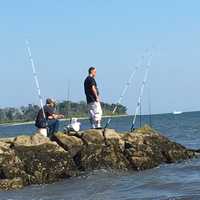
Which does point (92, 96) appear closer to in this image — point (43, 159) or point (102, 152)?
point (102, 152)

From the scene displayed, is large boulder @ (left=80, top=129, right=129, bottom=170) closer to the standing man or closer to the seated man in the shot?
the standing man

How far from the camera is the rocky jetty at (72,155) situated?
14656mm

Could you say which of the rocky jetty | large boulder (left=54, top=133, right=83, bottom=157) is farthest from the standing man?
large boulder (left=54, top=133, right=83, bottom=157)

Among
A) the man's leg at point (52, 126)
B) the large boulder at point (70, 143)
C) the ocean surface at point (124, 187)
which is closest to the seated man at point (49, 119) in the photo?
the man's leg at point (52, 126)

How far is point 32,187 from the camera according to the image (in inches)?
559

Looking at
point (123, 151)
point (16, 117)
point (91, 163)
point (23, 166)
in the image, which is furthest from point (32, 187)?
point (16, 117)

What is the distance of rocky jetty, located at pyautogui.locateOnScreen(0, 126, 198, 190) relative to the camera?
1466cm

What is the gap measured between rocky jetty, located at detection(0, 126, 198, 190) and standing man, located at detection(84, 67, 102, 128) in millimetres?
702

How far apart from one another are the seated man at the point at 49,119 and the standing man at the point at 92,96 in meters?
0.91

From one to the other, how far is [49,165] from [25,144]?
2.97ft

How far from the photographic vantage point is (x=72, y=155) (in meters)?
15.5

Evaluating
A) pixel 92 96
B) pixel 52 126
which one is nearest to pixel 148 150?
pixel 92 96

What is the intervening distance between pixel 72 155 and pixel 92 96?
2010mm

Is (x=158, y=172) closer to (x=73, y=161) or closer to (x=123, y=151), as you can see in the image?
(x=123, y=151)
